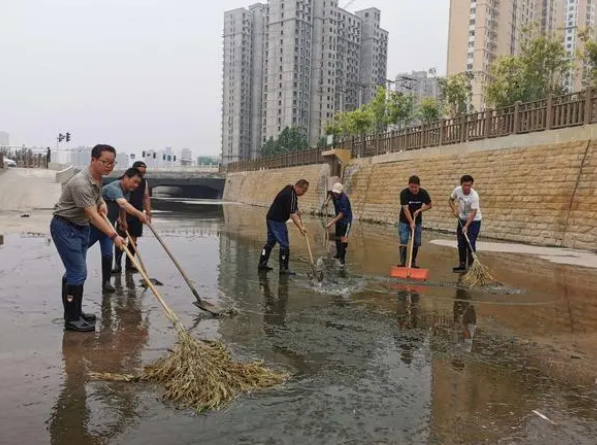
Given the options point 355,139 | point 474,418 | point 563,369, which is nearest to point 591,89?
point 563,369

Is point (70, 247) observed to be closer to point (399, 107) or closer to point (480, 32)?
point (399, 107)

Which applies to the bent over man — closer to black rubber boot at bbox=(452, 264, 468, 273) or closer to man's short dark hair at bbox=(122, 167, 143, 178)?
man's short dark hair at bbox=(122, 167, 143, 178)

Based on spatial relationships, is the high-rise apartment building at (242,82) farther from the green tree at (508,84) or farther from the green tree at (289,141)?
the green tree at (508,84)

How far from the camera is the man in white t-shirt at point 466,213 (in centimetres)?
846

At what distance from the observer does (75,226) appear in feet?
14.9

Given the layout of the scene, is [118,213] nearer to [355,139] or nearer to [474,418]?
[474,418]

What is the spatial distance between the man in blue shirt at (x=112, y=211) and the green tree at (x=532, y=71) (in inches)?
1206

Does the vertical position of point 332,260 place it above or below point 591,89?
below

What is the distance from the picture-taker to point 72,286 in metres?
4.50

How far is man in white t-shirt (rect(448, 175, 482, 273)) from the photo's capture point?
27.8 ft

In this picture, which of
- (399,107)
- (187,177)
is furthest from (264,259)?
(187,177)

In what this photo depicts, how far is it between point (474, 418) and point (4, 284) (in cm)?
586

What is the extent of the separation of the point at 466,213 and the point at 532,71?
95.5ft

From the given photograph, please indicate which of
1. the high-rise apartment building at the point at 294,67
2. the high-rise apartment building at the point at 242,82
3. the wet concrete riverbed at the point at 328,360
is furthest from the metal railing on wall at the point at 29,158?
the high-rise apartment building at the point at 242,82
